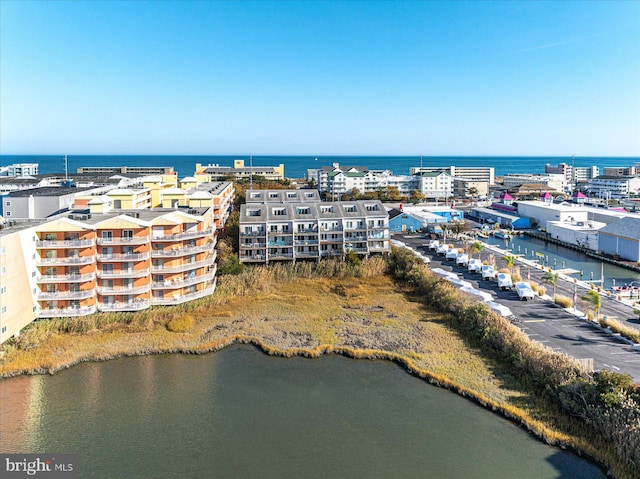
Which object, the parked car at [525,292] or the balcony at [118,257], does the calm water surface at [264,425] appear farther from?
the parked car at [525,292]

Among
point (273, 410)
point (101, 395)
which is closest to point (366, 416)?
point (273, 410)

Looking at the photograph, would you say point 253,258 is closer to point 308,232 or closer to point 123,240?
point 308,232

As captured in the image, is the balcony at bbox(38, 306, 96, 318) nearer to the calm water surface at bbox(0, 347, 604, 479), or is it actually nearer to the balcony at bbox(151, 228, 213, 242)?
the calm water surface at bbox(0, 347, 604, 479)

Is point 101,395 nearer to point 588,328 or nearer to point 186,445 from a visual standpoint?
point 186,445

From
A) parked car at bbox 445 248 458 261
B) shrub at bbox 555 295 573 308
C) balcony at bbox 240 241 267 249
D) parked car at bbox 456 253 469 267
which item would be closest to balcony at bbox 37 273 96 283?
balcony at bbox 240 241 267 249

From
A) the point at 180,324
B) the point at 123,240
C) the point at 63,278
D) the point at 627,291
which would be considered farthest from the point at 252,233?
the point at 627,291

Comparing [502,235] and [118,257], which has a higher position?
[118,257]

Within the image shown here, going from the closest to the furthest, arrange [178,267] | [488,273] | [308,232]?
[178,267] → [488,273] → [308,232]
